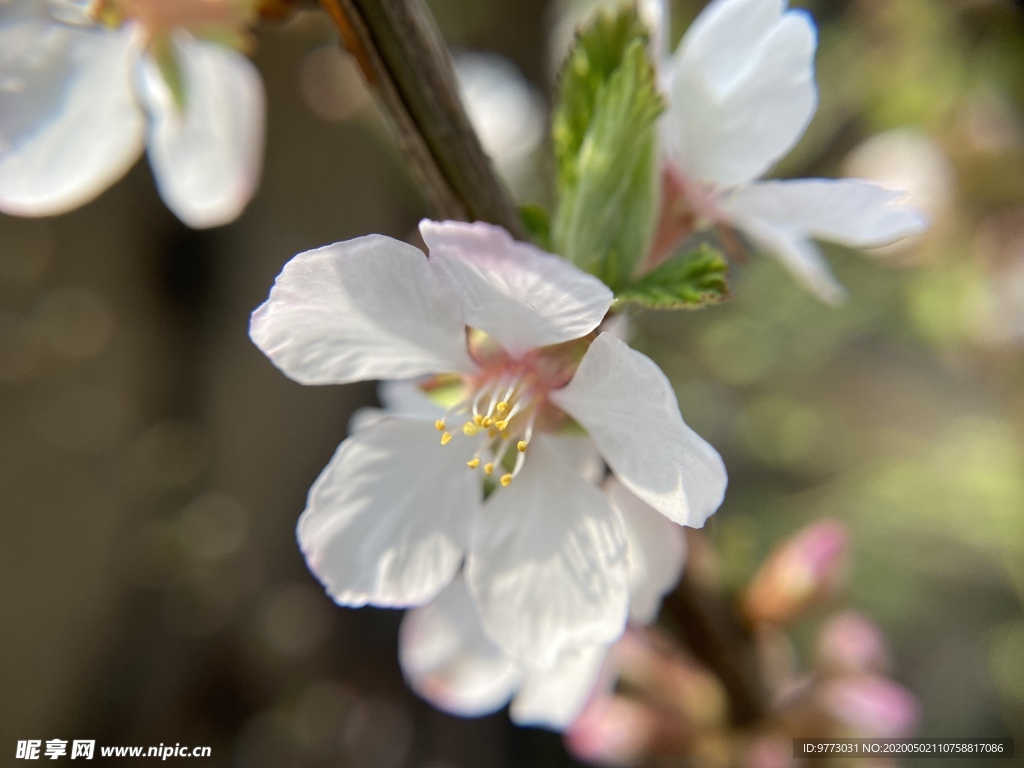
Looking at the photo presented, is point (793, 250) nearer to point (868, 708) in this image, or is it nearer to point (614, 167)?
point (614, 167)

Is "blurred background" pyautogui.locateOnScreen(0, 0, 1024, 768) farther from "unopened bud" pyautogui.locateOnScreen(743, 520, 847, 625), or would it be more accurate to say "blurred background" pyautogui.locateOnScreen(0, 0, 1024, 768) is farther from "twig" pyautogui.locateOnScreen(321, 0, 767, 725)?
"twig" pyautogui.locateOnScreen(321, 0, 767, 725)

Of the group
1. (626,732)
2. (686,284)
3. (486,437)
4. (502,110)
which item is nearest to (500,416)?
(486,437)

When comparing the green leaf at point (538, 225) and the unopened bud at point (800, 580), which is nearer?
the green leaf at point (538, 225)

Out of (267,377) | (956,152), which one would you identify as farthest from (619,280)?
(267,377)

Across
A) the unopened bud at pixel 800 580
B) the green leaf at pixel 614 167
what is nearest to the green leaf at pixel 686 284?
the green leaf at pixel 614 167

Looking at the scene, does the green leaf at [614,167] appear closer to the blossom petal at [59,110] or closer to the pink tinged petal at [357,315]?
the pink tinged petal at [357,315]
